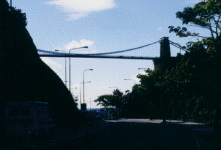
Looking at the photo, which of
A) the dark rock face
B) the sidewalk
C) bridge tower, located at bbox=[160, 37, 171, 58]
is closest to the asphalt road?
the sidewalk

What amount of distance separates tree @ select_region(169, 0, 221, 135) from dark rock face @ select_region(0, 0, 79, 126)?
48.2 ft

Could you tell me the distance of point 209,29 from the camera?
25.1m

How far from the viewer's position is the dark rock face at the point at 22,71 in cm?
3462

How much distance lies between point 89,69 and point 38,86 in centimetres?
1941

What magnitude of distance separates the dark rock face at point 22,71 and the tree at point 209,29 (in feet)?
48.2

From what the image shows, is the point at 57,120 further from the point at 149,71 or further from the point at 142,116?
the point at 142,116

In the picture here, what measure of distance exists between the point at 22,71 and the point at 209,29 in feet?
79.0

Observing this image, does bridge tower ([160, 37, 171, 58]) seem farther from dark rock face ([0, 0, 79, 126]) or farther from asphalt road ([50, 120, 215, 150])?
asphalt road ([50, 120, 215, 150])

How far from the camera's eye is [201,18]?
80.9 feet

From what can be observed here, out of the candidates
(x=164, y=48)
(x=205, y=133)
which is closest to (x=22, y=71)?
(x=205, y=133)

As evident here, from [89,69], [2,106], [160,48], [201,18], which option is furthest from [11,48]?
[160,48]

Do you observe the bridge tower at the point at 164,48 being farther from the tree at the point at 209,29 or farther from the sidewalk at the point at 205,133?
the tree at the point at 209,29

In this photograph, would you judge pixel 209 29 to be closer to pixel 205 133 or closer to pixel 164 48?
pixel 205 133

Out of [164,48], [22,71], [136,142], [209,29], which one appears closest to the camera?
[136,142]
